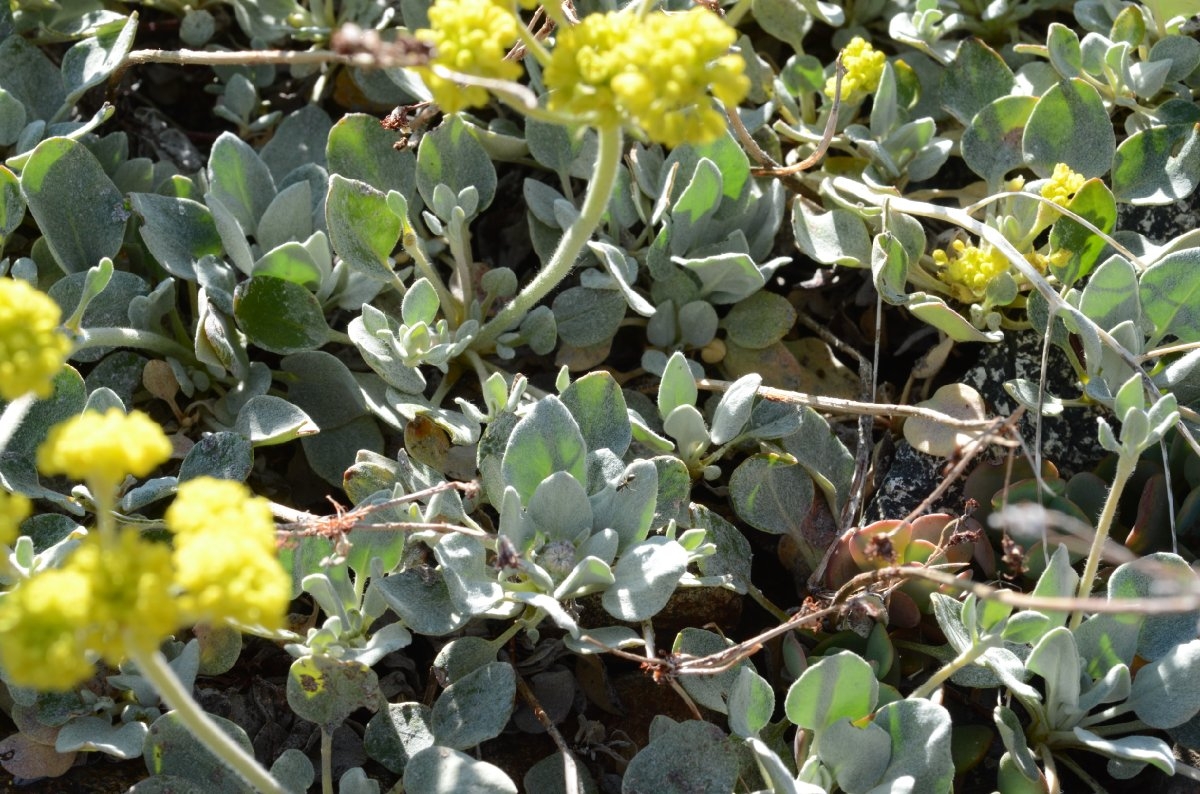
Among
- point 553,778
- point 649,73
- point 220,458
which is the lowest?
point 553,778

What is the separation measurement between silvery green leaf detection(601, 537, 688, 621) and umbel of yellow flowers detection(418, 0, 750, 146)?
90 centimetres

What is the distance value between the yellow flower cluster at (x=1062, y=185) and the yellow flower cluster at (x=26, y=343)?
2.26 m

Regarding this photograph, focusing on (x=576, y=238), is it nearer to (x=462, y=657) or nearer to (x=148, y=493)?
(x=462, y=657)

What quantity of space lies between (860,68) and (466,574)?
1.73 m

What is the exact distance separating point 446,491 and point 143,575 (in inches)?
41.9

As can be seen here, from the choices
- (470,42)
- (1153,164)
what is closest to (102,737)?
(470,42)

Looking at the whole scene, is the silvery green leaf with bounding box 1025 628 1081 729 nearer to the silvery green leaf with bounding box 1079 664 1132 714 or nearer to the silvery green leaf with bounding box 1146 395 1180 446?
the silvery green leaf with bounding box 1079 664 1132 714

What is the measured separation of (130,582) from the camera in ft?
4.54

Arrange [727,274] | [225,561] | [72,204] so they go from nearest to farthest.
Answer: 1. [225,561]
2. [72,204]
3. [727,274]

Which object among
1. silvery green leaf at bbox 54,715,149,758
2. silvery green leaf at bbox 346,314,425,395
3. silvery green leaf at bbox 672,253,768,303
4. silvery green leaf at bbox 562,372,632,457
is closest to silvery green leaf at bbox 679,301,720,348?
silvery green leaf at bbox 672,253,768,303

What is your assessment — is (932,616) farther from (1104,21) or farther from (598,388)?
(1104,21)

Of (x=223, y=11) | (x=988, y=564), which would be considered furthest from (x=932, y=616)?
(x=223, y=11)

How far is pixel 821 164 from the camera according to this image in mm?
3264

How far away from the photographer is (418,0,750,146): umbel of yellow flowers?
157cm
